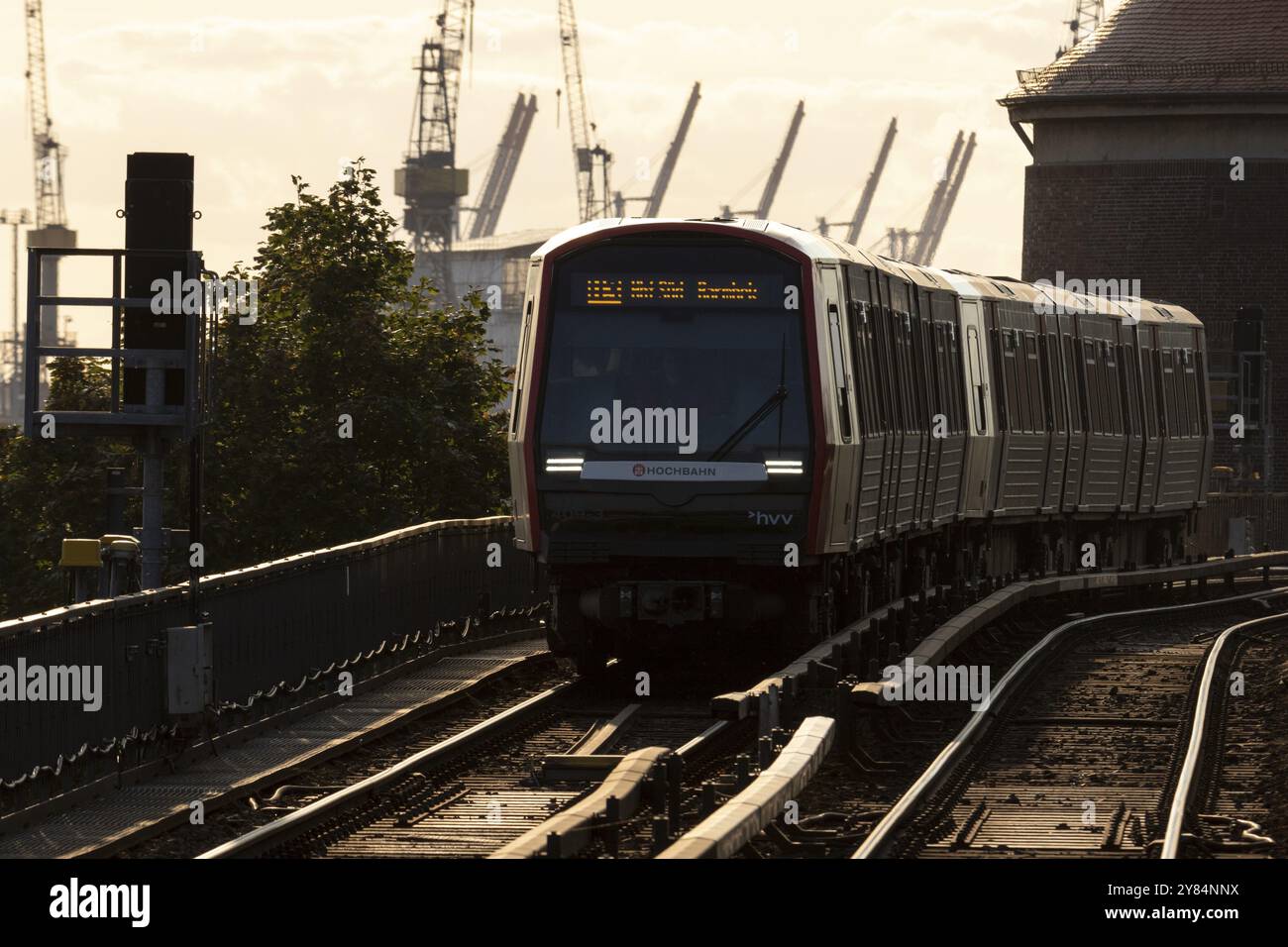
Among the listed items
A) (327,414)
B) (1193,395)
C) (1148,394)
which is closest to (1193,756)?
(1148,394)

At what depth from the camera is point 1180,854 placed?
13773 mm

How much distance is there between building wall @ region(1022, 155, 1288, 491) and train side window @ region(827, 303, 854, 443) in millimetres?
45607

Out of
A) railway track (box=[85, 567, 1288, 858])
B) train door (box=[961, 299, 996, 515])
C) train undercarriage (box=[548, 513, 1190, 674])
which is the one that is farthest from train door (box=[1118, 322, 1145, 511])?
railway track (box=[85, 567, 1288, 858])

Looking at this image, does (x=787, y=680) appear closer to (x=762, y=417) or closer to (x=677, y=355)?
(x=762, y=417)

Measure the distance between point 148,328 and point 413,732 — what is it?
3.51 meters

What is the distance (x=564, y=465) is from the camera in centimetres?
2069

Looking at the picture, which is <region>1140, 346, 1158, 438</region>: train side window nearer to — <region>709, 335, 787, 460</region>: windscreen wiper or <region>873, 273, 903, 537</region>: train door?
<region>873, 273, 903, 537</region>: train door

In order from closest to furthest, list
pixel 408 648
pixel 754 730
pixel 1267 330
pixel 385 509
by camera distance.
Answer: pixel 754 730, pixel 408 648, pixel 385 509, pixel 1267 330

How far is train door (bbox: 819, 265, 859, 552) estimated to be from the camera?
20984 millimetres

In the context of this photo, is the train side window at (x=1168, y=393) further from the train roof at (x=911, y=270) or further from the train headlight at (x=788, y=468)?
the train headlight at (x=788, y=468)

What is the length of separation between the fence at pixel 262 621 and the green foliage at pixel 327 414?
1606 cm

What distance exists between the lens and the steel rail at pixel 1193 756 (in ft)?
46.6
